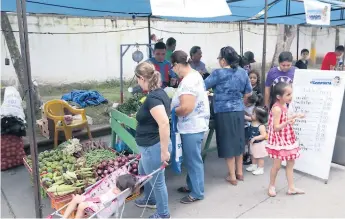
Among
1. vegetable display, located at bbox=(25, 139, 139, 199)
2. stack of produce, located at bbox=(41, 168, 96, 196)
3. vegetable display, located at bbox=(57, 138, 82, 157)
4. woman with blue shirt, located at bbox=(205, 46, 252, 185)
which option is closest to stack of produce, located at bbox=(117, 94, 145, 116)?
vegetable display, located at bbox=(25, 139, 139, 199)

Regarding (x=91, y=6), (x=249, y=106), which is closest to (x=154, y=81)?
(x=249, y=106)

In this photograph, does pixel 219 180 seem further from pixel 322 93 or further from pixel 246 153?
pixel 322 93

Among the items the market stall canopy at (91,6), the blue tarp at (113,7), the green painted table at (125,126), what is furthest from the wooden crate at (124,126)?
the blue tarp at (113,7)

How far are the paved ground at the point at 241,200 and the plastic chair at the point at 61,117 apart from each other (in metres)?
1.16

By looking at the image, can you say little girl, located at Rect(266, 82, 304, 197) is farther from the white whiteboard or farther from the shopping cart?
the shopping cart

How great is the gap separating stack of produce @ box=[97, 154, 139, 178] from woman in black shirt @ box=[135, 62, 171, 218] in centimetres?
70

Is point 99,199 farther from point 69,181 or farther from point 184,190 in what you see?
point 184,190

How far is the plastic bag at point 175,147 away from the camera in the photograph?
132 inches

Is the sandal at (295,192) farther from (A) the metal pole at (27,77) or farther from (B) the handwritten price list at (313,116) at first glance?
(A) the metal pole at (27,77)

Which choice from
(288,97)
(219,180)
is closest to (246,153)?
(219,180)

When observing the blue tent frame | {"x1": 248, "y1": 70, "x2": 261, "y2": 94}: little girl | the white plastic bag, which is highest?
the blue tent frame

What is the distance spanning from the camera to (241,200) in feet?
12.1

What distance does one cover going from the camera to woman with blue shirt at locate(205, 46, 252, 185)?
3.66 metres

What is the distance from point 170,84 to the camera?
18.3 feet
